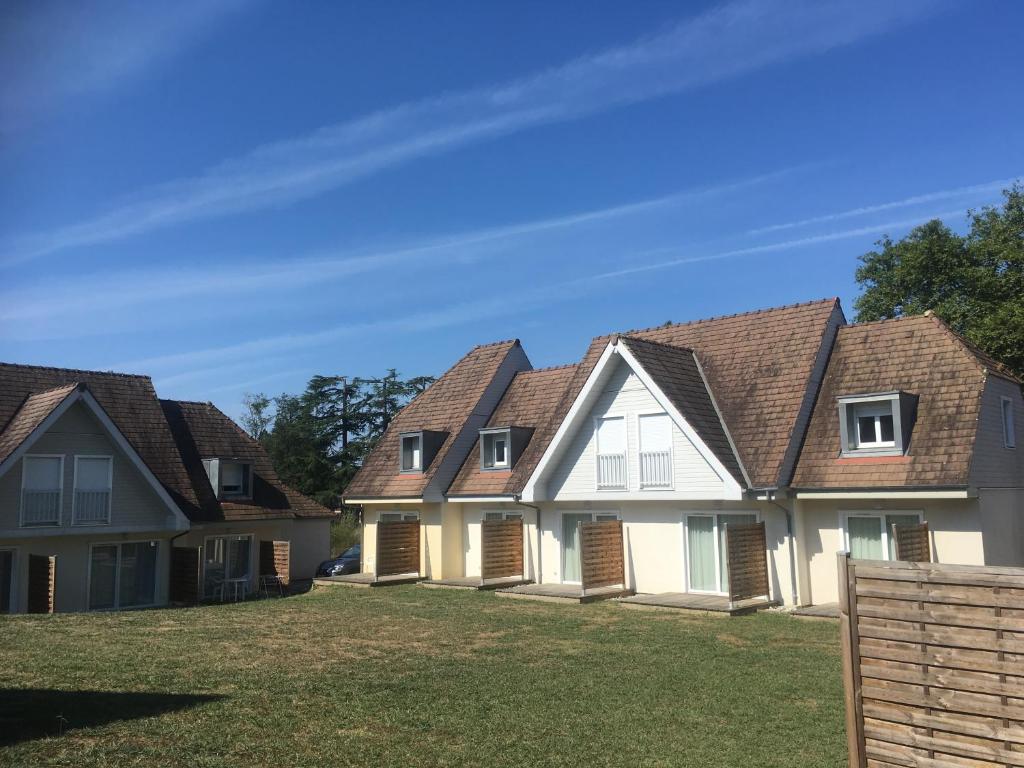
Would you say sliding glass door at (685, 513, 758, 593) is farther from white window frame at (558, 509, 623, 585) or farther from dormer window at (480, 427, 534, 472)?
dormer window at (480, 427, 534, 472)

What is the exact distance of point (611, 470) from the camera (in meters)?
22.9

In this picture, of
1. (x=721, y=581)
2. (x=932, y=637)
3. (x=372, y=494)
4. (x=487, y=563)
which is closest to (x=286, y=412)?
(x=372, y=494)

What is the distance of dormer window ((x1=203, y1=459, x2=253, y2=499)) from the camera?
2825 centimetres

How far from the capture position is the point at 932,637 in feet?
21.3

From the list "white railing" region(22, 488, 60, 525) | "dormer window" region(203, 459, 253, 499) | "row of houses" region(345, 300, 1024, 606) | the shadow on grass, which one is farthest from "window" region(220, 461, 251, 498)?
the shadow on grass

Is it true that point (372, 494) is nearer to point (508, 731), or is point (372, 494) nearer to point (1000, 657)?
point (508, 731)

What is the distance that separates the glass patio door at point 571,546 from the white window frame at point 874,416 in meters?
7.64

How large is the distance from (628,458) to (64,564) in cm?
1572

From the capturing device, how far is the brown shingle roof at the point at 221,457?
27672 millimetres

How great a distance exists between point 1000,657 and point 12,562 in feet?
78.9

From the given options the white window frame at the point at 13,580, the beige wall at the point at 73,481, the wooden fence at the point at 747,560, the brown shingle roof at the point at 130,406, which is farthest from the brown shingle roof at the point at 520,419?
the white window frame at the point at 13,580

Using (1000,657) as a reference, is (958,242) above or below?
above

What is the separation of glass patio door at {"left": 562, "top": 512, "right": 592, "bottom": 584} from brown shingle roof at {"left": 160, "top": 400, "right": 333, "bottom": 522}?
9.95m

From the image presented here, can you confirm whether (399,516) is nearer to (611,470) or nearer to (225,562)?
(225,562)
